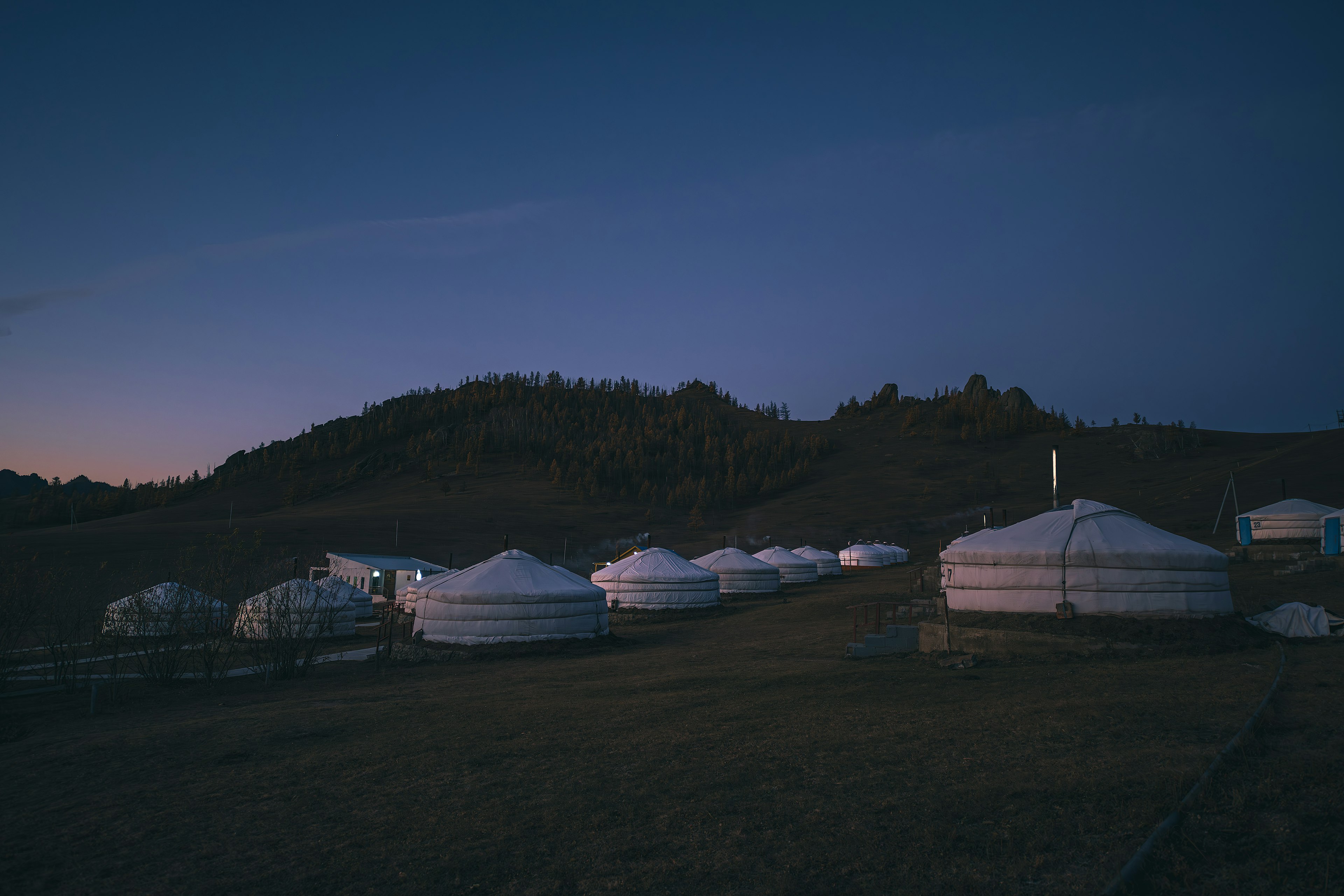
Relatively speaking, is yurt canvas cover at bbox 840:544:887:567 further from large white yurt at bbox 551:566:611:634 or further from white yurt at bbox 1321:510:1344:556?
large white yurt at bbox 551:566:611:634

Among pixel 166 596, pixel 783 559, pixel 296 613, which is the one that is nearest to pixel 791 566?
pixel 783 559

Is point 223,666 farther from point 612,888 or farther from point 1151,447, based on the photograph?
point 1151,447

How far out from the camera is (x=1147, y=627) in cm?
1153

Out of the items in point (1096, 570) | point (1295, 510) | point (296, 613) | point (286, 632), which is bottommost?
point (286, 632)

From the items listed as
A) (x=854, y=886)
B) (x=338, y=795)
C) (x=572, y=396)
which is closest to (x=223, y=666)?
(x=338, y=795)

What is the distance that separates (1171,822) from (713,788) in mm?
2928

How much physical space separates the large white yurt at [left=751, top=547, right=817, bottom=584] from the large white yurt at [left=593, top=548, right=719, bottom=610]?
9.53m

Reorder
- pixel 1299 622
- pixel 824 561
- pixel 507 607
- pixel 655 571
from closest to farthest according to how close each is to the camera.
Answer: pixel 1299 622 < pixel 507 607 < pixel 655 571 < pixel 824 561

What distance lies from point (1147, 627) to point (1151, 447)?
244 feet

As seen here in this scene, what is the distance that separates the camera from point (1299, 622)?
37.9 ft

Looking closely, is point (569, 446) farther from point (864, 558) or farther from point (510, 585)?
point (510, 585)

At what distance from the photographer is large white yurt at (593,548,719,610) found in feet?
80.7

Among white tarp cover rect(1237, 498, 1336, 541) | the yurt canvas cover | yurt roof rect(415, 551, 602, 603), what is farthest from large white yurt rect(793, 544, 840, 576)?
yurt roof rect(415, 551, 602, 603)

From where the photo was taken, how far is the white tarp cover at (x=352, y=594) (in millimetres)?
22344
